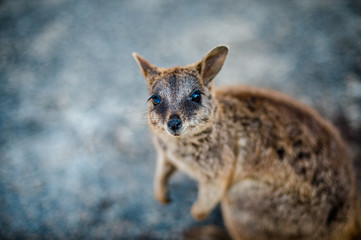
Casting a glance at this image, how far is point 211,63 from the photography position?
7.65 ft

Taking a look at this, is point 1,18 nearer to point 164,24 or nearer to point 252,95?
point 164,24

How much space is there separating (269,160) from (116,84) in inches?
141

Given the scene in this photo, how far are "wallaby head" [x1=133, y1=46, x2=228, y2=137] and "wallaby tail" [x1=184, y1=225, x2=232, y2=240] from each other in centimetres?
176

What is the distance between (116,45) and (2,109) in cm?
281

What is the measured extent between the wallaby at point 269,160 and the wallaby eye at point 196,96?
13 millimetres

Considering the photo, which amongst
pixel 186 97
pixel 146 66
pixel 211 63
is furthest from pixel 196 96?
pixel 146 66

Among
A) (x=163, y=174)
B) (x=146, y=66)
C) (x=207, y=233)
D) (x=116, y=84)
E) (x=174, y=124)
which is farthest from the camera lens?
(x=116, y=84)

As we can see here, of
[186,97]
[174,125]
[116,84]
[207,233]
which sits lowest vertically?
[207,233]

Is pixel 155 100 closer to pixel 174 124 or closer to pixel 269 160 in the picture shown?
pixel 174 124

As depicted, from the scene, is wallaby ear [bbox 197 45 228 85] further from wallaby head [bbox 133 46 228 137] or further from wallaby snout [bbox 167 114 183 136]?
wallaby snout [bbox 167 114 183 136]

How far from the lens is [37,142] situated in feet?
13.6

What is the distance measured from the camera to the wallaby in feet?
8.04

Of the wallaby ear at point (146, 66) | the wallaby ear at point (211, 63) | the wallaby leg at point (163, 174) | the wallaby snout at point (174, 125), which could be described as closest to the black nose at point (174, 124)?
the wallaby snout at point (174, 125)

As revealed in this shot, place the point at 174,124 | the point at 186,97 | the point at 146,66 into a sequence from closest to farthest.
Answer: the point at 174,124 < the point at 186,97 < the point at 146,66
